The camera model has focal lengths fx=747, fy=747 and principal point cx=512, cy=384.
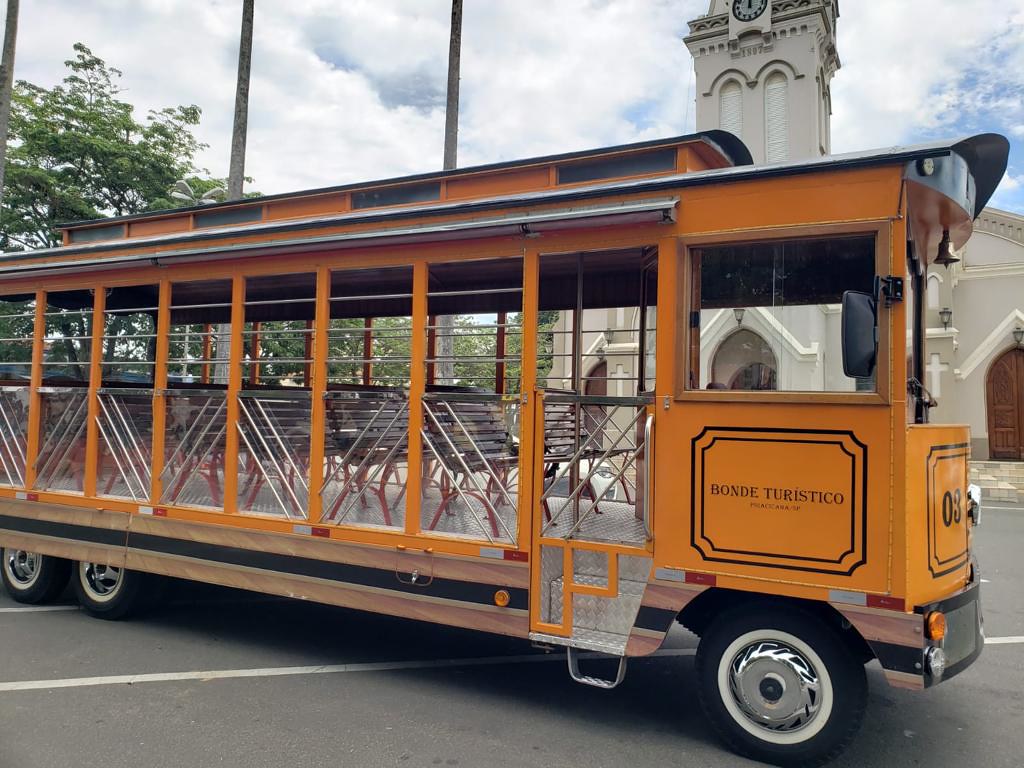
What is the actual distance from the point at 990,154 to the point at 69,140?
18.0m

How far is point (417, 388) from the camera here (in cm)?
465

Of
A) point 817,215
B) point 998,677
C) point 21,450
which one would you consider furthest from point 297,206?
point 998,677

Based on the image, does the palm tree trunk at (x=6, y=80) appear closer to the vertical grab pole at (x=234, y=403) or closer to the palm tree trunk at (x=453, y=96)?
the palm tree trunk at (x=453, y=96)

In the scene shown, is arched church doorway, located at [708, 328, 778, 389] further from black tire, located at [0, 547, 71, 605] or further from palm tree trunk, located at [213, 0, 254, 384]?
palm tree trunk, located at [213, 0, 254, 384]

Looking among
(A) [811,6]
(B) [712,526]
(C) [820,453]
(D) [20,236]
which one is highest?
(A) [811,6]

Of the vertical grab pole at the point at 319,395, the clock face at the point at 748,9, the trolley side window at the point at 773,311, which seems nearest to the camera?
the trolley side window at the point at 773,311

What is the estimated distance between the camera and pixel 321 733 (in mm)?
3848

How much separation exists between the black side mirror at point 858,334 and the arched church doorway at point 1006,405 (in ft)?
61.7

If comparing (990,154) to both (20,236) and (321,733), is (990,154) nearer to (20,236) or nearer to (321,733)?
(321,733)

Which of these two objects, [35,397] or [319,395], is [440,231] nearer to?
[319,395]

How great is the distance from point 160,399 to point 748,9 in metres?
23.1

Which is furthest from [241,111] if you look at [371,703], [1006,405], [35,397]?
[1006,405]

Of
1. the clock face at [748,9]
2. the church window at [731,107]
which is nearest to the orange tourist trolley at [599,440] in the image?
the church window at [731,107]

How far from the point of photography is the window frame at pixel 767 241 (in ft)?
11.2
